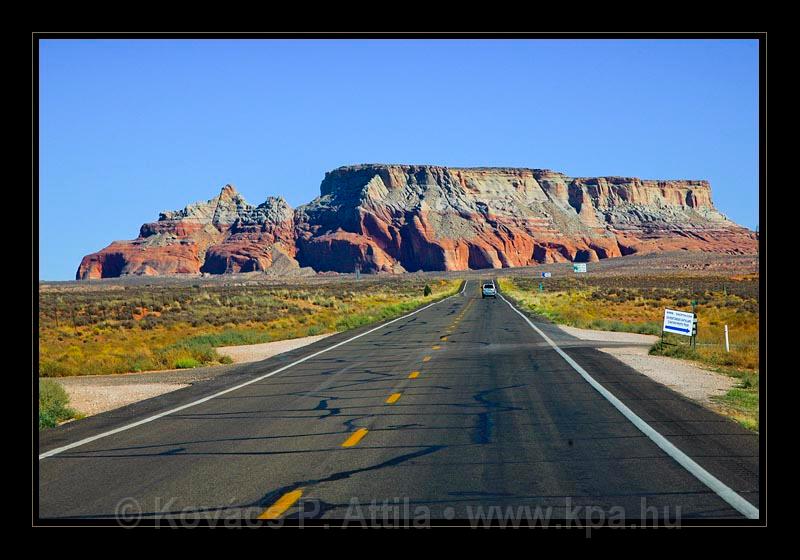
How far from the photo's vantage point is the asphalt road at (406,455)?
23.7 ft

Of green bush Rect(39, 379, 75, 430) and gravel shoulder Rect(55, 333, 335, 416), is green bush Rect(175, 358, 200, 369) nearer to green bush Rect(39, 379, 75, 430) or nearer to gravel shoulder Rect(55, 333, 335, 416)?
gravel shoulder Rect(55, 333, 335, 416)

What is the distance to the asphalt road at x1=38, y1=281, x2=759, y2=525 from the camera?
7.22 meters

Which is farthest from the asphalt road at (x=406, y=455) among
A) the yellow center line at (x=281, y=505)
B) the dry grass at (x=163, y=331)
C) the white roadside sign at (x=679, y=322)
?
the dry grass at (x=163, y=331)

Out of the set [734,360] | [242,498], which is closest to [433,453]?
[242,498]

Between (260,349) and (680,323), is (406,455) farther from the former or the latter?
(260,349)

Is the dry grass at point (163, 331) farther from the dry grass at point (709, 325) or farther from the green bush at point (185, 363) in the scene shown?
the dry grass at point (709, 325)

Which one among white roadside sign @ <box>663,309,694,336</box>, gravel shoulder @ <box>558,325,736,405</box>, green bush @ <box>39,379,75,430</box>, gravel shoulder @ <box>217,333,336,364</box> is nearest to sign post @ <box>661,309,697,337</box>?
white roadside sign @ <box>663,309,694,336</box>

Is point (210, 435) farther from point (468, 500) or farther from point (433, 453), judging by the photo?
point (468, 500)

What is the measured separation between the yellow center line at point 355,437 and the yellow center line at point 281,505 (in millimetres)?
2384

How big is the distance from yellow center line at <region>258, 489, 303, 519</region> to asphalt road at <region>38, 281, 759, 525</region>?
26 millimetres
